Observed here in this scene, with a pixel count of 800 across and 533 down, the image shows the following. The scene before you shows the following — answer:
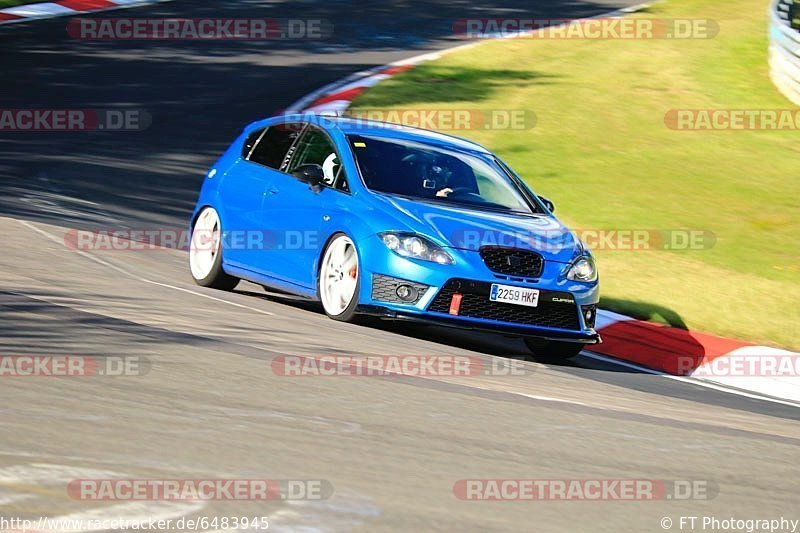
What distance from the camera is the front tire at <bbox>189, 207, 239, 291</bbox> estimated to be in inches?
456

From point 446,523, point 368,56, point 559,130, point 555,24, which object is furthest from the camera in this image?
point 555,24

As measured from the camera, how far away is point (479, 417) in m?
6.63

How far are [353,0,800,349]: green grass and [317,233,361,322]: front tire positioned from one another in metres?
2.95

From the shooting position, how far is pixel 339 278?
10070mm

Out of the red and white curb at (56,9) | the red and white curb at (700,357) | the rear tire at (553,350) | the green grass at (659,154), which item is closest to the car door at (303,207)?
the rear tire at (553,350)

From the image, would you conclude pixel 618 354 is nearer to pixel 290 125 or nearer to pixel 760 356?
pixel 760 356

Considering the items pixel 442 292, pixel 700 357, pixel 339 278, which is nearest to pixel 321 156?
pixel 339 278

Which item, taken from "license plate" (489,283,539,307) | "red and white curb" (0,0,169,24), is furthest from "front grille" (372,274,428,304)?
"red and white curb" (0,0,169,24)

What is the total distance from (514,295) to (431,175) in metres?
1.47

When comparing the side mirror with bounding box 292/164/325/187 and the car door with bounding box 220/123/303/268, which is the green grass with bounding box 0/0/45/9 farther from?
the side mirror with bounding box 292/164/325/187

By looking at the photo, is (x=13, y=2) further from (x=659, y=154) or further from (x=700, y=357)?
(x=700, y=357)

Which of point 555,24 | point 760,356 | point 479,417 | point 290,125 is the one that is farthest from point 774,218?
point 555,24

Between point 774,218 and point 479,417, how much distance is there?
389 inches

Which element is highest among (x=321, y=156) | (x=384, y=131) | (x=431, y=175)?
(x=384, y=131)
